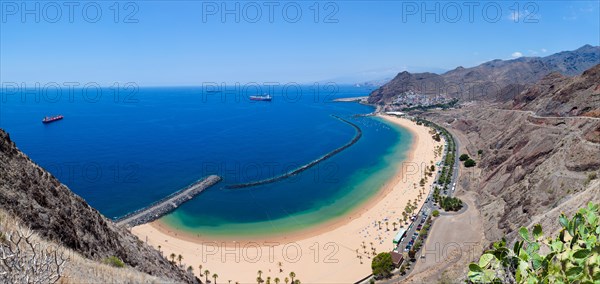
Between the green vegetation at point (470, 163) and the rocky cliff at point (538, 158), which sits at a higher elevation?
the rocky cliff at point (538, 158)

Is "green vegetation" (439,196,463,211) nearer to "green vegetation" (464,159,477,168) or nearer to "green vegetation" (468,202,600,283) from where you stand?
"green vegetation" (464,159,477,168)

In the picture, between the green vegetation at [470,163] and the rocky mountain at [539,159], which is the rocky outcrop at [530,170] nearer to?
the rocky mountain at [539,159]

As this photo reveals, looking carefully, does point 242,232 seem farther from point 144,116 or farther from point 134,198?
point 144,116

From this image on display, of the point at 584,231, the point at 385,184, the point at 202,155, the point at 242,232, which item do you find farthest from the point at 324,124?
the point at 584,231

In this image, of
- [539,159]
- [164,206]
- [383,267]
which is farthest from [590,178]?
[164,206]

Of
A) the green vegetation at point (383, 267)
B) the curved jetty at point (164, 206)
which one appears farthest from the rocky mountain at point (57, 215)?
the curved jetty at point (164, 206)

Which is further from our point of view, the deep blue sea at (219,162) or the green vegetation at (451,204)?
the deep blue sea at (219,162)

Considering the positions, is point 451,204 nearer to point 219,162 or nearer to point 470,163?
point 470,163

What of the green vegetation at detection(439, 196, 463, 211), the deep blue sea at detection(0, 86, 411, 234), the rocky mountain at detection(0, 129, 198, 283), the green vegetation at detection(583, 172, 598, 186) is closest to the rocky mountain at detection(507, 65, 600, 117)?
the green vegetation at detection(583, 172, 598, 186)
